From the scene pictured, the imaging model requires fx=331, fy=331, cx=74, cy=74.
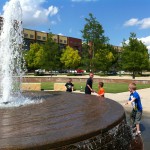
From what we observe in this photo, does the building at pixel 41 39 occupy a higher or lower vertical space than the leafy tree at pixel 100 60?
higher

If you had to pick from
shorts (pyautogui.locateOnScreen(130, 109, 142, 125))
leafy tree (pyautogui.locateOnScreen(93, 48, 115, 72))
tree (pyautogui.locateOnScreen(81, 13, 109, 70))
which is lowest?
shorts (pyautogui.locateOnScreen(130, 109, 142, 125))

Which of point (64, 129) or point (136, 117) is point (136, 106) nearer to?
point (136, 117)

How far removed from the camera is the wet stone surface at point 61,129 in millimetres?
4680

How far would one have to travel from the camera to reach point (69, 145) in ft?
16.0

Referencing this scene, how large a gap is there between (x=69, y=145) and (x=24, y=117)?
7.15ft

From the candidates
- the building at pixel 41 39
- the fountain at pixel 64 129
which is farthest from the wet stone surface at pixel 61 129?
the building at pixel 41 39

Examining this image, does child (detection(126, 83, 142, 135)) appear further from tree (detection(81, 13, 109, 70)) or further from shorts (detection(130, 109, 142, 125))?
tree (detection(81, 13, 109, 70))

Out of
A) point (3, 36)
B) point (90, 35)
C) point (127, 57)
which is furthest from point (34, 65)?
point (3, 36)

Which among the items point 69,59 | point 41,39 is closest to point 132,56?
point 69,59

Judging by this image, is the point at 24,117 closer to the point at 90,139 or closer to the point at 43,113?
the point at 43,113

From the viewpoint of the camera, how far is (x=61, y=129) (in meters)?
5.45

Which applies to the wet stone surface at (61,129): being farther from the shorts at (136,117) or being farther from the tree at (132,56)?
the tree at (132,56)

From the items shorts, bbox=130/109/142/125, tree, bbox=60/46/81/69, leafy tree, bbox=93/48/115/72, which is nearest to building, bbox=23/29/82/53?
tree, bbox=60/46/81/69

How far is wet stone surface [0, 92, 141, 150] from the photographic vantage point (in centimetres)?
468
